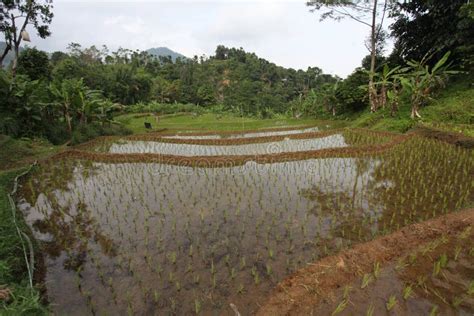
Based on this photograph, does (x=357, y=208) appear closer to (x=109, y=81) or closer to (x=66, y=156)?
(x=66, y=156)

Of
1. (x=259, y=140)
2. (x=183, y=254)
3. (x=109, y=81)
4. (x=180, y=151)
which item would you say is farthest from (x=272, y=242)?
(x=109, y=81)

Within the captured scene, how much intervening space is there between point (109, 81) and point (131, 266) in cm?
2646

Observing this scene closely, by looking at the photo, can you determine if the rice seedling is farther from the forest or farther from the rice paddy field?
the forest

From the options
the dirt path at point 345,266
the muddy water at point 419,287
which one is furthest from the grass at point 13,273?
the muddy water at point 419,287

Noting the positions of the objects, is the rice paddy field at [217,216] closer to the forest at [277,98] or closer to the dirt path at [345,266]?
the dirt path at [345,266]

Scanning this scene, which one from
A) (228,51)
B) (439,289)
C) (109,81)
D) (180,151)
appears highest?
(228,51)

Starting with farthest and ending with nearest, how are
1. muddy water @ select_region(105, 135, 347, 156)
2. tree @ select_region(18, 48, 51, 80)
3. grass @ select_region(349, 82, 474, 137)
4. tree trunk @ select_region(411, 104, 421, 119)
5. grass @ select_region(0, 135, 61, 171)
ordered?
tree @ select_region(18, 48, 51, 80) → tree trunk @ select_region(411, 104, 421, 119) → grass @ select_region(349, 82, 474, 137) → muddy water @ select_region(105, 135, 347, 156) → grass @ select_region(0, 135, 61, 171)

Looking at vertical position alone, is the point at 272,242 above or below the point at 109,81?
below

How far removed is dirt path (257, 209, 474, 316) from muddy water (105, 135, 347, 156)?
523 cm

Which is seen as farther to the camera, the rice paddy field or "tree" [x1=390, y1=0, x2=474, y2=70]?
"tree" [x1=390, y1=0, x2=474, y2=70]

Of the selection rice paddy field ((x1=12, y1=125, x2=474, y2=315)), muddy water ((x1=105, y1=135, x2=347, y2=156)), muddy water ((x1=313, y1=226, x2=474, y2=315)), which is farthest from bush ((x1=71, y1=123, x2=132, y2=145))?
muddy water ((x1=313, y1=226, x2=474, y2=315))

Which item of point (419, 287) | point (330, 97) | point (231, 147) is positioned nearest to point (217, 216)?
point (419, 287)

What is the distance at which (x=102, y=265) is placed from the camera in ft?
10.5

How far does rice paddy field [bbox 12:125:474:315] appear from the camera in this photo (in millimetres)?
2752
